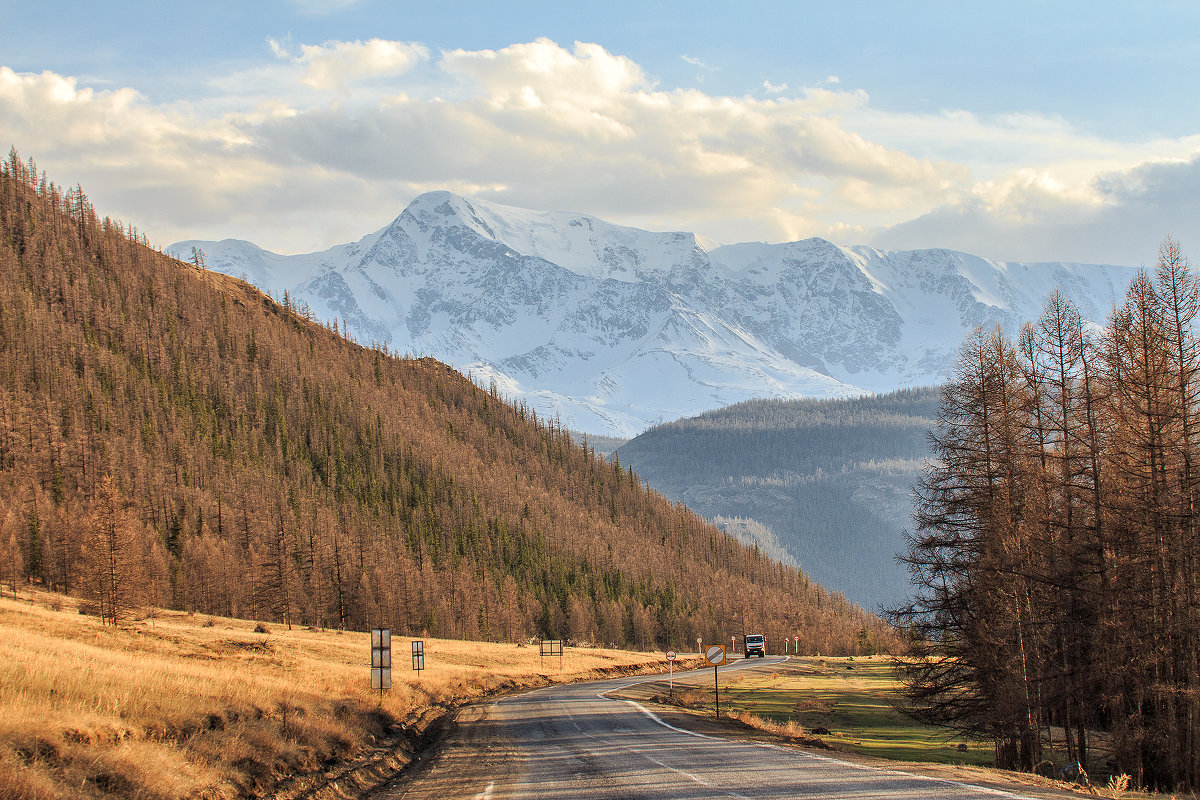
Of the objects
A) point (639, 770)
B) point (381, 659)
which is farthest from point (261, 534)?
point (639, 770)

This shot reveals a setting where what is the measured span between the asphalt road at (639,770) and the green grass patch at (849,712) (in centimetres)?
786

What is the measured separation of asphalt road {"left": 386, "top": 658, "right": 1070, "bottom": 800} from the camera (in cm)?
1577

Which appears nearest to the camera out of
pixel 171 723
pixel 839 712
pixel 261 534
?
pixel 171 723

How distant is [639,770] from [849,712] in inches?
1322

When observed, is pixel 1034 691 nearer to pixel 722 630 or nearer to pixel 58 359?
pixel 722 630

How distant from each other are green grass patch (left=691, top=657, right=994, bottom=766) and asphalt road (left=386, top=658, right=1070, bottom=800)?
25.8 feet

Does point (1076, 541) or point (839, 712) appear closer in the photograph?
point (1076, 541)

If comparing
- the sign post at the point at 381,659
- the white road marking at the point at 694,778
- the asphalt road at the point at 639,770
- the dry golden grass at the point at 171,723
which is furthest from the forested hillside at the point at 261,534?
the white road marking at the point at 694,778

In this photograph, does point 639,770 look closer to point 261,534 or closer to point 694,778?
point 694,778

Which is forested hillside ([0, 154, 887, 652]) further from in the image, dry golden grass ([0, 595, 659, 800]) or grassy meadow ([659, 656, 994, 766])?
grassy meadow ([659, 656, 994, 766])

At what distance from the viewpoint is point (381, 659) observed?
33938mm

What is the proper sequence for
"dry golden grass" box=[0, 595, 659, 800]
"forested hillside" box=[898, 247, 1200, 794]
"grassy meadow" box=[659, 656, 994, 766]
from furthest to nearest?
"grassy meadow" box=[659, 656, 994, 766] → "forested hillside" box=[898, 247, 1200, 794] → "dry golden grass" box=[0, 595, 659, 800]

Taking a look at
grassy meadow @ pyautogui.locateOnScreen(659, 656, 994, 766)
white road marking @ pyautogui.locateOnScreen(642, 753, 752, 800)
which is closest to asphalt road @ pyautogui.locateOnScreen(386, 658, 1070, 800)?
white road marking @ pyautogui.locateOnScreen(642, 753, 752, 800)

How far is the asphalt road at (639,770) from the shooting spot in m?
15.8
